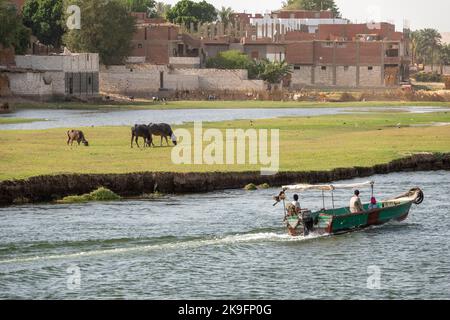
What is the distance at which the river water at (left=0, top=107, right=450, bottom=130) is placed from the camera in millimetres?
96306

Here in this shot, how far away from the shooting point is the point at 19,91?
129 metres

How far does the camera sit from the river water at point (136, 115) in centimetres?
9631

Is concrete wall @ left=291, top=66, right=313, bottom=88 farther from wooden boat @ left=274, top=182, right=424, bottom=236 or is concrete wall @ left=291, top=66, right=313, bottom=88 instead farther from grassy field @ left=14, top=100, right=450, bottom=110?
wooden boat @ left=274, top=182, right=424, bottom=236

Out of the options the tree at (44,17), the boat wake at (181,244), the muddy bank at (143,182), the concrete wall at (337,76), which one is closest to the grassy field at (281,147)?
the muddy bank at (143,182)

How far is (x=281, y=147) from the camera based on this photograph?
74125mm

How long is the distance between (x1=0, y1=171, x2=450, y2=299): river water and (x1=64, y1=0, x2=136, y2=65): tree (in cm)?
9577

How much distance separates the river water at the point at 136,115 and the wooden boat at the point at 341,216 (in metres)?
41.6

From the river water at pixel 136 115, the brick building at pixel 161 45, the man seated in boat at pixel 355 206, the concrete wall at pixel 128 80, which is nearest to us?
the man seated in boat at pixel 355 206

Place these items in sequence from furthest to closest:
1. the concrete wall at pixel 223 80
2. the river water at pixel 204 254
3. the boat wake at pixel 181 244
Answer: the concrete wall at pixel 223 80 → the boat wake at pixel 181 244 → the river water at pixel 204 254

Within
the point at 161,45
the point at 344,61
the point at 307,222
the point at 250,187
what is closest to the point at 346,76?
the point at 344,61

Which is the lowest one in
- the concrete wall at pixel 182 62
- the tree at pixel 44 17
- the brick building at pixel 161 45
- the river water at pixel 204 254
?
the river water at pixel 204 254

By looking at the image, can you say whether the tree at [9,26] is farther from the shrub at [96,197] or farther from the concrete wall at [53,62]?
the shrub at [96,197]

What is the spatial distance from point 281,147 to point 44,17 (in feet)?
291
